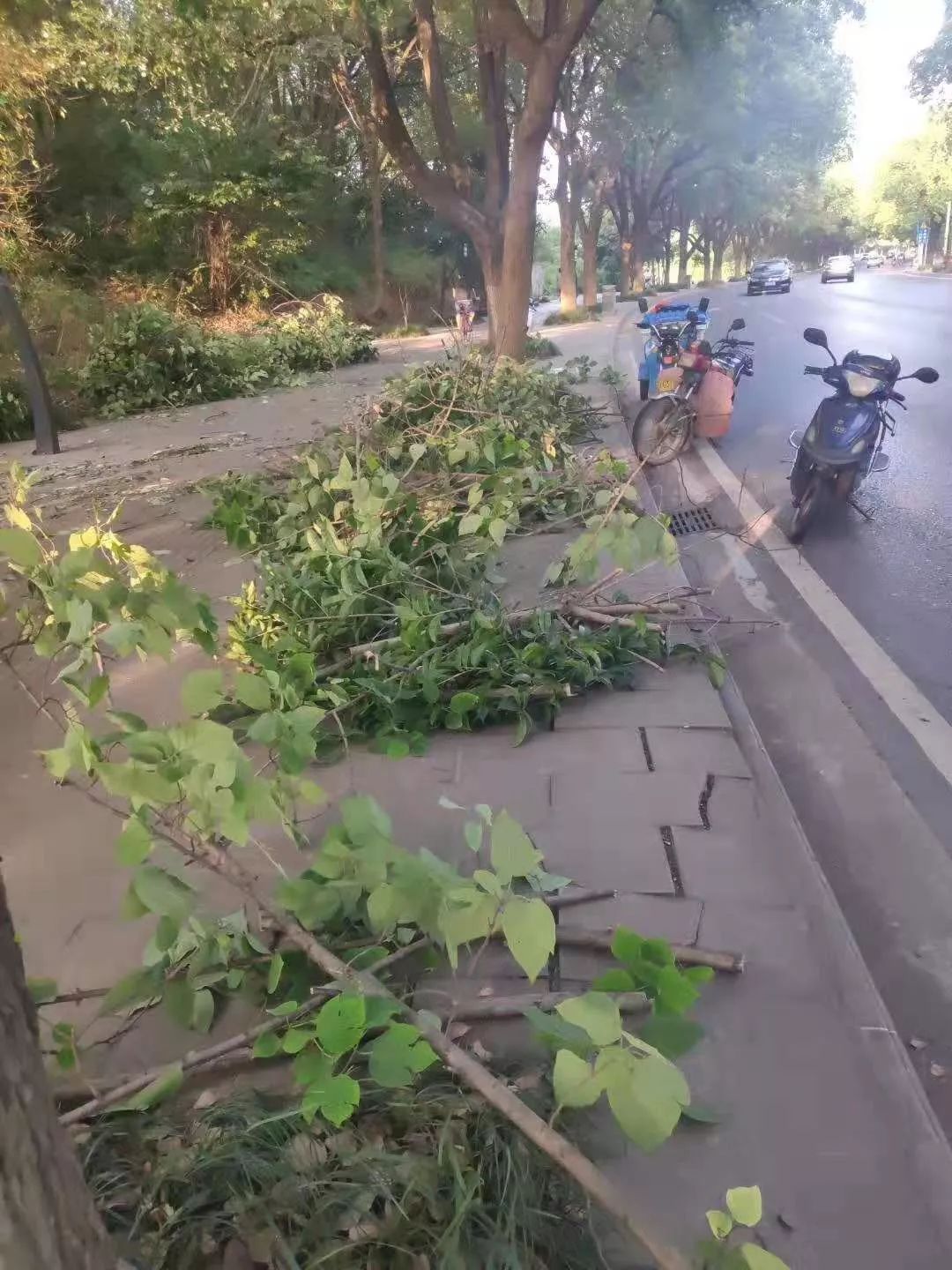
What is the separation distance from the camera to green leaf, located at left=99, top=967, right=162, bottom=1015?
1.87 m

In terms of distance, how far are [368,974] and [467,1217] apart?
52cm

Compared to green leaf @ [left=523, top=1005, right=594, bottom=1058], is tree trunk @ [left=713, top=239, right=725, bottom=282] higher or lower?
higher

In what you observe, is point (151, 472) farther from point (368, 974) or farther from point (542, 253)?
point (542, 253)

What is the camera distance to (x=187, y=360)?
14.0m

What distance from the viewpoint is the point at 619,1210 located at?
130cm

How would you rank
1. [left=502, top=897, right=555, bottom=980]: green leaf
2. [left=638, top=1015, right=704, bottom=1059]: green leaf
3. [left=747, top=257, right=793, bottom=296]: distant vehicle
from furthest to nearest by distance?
[left=747, top=257, right=793, bottom=296]: distant vehicle, [left=638, top=1015, right=704, bottom=1059]: green leaf, [left=502, top=897, right=555, bottom=980]: green leaf

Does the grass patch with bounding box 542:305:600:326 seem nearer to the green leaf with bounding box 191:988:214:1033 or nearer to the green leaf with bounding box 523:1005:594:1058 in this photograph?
the green leaf with bounding box 191:988:214:1033

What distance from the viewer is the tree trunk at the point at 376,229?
2398cm

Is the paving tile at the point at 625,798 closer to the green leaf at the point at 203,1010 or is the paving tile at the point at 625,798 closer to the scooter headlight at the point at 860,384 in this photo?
the green leaf at the point at 203,1010

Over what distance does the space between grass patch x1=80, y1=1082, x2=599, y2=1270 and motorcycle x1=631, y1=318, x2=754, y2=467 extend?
271 inches

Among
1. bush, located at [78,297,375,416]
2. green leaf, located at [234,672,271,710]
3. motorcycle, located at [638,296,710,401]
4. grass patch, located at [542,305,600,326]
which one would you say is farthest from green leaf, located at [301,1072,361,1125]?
grass patch, located at [542,305,600,326]

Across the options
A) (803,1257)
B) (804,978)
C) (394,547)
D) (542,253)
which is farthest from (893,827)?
(542,253)

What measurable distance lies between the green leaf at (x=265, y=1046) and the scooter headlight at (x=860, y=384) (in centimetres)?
596

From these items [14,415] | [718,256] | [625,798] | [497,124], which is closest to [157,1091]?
[625,798]
